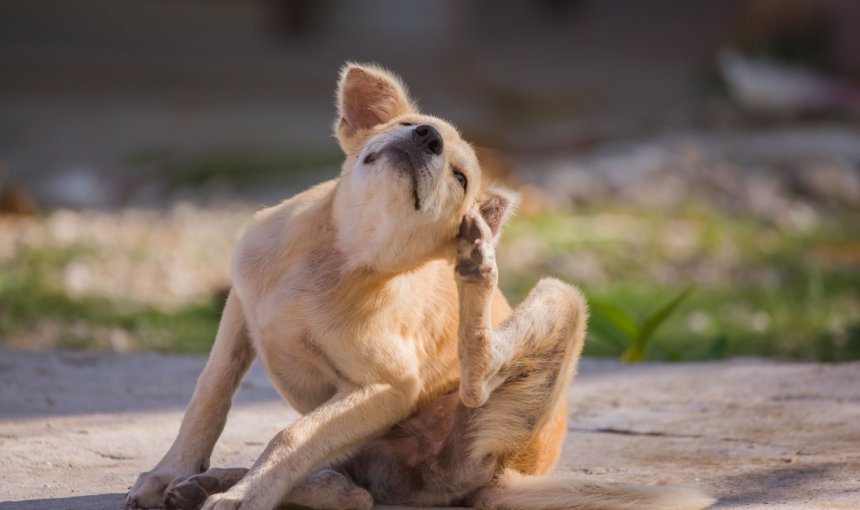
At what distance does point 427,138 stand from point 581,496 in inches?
39.0

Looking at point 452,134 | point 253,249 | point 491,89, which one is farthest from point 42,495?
point 491,89

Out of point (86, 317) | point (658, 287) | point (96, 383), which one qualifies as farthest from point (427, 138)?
point (658, 287)

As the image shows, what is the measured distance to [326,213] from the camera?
3.50 meters

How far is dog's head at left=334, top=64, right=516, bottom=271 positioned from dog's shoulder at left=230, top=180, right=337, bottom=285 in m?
0.08

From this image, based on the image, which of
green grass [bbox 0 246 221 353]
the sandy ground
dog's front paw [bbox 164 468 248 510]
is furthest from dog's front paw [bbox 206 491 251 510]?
green grass [bbox 0 246 221 353]

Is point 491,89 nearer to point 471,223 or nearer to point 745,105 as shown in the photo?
Answer: point 745,105

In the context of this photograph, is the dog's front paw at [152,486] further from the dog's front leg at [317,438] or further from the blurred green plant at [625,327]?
the blurred green plant at [625,327]

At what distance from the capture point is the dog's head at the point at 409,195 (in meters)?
3.21

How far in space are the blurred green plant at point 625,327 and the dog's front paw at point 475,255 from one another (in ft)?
6.77

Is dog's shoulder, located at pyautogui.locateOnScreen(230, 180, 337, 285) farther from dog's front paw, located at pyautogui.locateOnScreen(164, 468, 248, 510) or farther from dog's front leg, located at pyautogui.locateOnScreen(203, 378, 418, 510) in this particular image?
dog's front paw, located at pyautogui.locateOnScreen(164, 468, 248, 510)

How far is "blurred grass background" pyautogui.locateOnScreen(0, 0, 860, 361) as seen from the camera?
21.8ft

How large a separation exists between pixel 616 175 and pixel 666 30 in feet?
25.4

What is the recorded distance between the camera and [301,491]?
3.27m

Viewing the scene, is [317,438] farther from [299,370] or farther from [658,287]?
[658,287]
